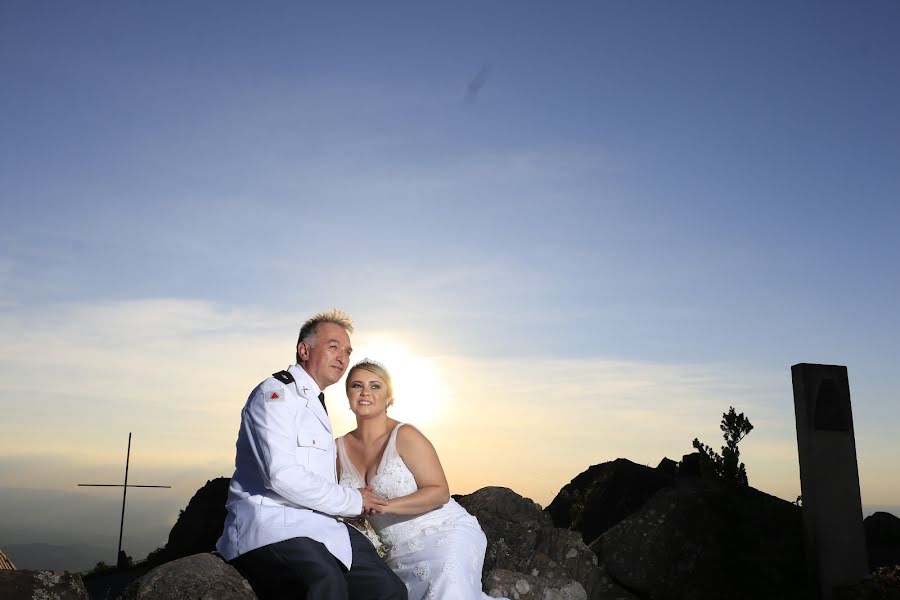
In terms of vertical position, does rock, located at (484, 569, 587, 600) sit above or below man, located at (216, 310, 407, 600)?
below

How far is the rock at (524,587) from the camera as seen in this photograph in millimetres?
8352

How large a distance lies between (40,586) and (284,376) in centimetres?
222

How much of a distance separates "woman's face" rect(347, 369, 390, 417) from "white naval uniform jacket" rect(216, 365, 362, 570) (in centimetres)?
95

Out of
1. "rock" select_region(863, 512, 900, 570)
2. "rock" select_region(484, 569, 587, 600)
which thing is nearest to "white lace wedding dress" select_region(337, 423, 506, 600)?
"rock" select_region(484, 569, 587, 600)

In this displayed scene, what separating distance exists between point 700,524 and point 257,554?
24.3ft

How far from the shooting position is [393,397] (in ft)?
23.3

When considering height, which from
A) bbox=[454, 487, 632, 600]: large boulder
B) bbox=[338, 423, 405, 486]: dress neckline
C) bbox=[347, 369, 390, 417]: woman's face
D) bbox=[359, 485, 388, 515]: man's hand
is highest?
bbox=[347, 369, 390, 417]: woman's face

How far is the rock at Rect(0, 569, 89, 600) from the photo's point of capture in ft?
Result: 19.0

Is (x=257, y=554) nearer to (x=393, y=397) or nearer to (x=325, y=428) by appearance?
(x=325, y=428)

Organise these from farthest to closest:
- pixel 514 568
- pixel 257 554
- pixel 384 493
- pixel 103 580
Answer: pixel 103 580 < pixel 514 568 < pixel 384 493 < pixel 257 554

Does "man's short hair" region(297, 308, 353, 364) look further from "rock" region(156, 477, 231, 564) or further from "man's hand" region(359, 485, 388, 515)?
"rock" region(156, 477, 231, 564)

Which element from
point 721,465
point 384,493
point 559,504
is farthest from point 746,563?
point 384,493

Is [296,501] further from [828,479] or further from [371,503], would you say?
[828,479]

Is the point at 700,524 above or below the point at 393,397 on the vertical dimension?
below
